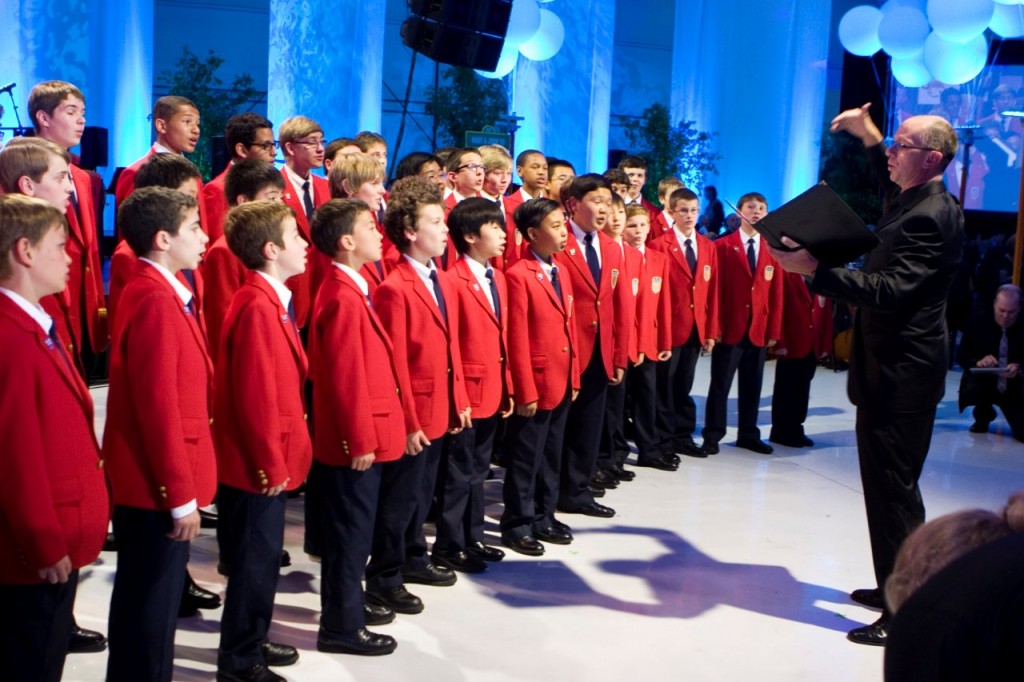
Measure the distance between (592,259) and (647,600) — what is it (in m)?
1.69

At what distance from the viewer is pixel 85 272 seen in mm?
3791

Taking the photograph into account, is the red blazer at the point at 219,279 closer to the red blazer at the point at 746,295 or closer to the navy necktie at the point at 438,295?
the navy necktie at the point at 438,295

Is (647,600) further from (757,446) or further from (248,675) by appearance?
(757,446)

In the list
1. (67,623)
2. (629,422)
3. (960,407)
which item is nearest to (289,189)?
(67,623)

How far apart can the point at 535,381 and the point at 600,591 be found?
2.93 ft

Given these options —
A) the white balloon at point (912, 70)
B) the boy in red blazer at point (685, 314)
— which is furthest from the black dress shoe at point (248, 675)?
the white balloon at point (912, 70)

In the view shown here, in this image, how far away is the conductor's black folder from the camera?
3.44 m

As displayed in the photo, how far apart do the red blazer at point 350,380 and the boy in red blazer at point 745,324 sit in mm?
3591

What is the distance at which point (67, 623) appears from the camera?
2.30m

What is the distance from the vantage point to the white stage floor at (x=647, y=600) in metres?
3.33

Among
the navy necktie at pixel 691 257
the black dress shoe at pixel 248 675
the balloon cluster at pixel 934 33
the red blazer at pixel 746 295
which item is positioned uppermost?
the balloon cluster at pixel 934 33

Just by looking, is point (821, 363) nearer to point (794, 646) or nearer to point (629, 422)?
point (629, 422)

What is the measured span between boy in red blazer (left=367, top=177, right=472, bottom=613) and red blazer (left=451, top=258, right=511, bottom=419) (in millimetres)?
205

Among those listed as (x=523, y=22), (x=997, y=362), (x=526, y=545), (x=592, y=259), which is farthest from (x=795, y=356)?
(x=523, y=22)
